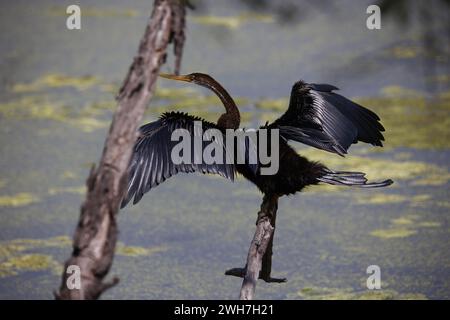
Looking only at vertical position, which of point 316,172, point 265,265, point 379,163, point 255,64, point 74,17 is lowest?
point 265,265

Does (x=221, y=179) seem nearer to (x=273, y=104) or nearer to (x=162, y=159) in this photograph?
(x=273, y=104)

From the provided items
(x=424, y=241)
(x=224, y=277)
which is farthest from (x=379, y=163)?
(x=224, y=277)

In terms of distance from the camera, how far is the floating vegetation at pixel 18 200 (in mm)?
3701

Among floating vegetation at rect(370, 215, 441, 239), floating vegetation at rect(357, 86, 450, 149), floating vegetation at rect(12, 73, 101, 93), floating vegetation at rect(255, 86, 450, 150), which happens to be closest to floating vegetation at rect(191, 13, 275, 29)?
floating vegetation at rect(12, 73, 101, 93)

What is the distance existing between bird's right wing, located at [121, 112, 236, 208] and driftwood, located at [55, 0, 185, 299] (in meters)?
0.76

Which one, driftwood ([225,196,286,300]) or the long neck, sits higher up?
the long neck

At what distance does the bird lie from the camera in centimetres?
242

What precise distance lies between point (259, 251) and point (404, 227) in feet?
4.27

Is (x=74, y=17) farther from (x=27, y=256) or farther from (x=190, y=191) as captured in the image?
(x=27, y=256)

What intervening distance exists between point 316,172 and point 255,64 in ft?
8.37

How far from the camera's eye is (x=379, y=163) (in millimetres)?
3912

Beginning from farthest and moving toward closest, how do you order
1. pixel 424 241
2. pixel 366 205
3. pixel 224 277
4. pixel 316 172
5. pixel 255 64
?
1. pixel 255 64
2. pixel 366 205
3. pixel 424 241
4. pixel 224 277
5. pixel 316 172

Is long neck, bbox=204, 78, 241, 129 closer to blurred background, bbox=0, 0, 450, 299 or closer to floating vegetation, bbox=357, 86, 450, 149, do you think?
blurred background, bbox=0, 0, 450, 299

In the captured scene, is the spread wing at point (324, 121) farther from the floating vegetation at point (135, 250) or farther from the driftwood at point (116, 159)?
the floating vegetation at point (135, 250)
